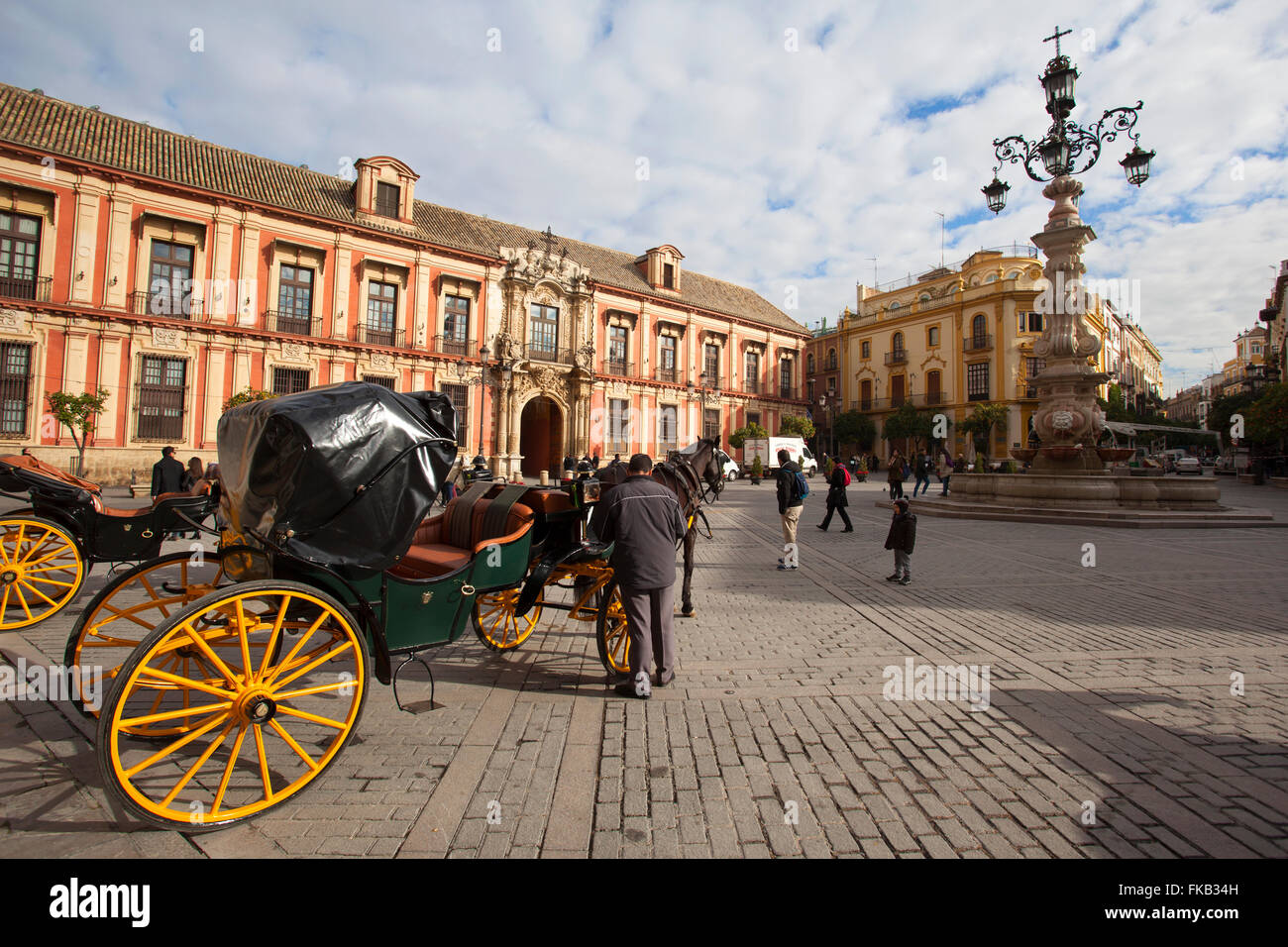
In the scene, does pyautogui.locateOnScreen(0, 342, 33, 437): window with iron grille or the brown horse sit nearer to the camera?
the brown horse

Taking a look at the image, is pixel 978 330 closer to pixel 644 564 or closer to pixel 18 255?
pixel 644 564

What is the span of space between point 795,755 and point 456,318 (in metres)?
31.0

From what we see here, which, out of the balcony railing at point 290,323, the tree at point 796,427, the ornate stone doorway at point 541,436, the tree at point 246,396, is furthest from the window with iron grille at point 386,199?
the tree at point 796,427

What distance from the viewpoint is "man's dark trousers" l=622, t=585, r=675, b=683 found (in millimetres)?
4098

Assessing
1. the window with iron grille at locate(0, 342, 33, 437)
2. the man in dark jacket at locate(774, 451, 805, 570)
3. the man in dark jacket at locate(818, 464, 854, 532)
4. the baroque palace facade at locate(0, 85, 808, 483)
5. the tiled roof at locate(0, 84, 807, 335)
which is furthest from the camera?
the tiled roof at locate(0, 84, 807, 335)

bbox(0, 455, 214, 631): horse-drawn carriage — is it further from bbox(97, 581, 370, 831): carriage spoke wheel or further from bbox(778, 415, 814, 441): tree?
bbox(778, 415, 814, 441): tree

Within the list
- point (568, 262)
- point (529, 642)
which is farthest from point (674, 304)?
point (529, 642)

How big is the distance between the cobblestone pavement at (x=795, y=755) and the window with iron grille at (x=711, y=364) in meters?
36.5

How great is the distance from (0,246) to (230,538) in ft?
88.4

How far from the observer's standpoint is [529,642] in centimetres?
545

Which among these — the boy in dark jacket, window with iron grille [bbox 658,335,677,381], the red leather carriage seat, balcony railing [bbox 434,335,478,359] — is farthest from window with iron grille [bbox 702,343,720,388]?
the red leather carriage seat

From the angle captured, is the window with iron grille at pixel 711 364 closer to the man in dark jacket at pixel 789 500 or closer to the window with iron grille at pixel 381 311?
the window with iron grille at pixel 381 311

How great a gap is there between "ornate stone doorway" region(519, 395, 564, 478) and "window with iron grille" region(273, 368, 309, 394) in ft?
38.5
